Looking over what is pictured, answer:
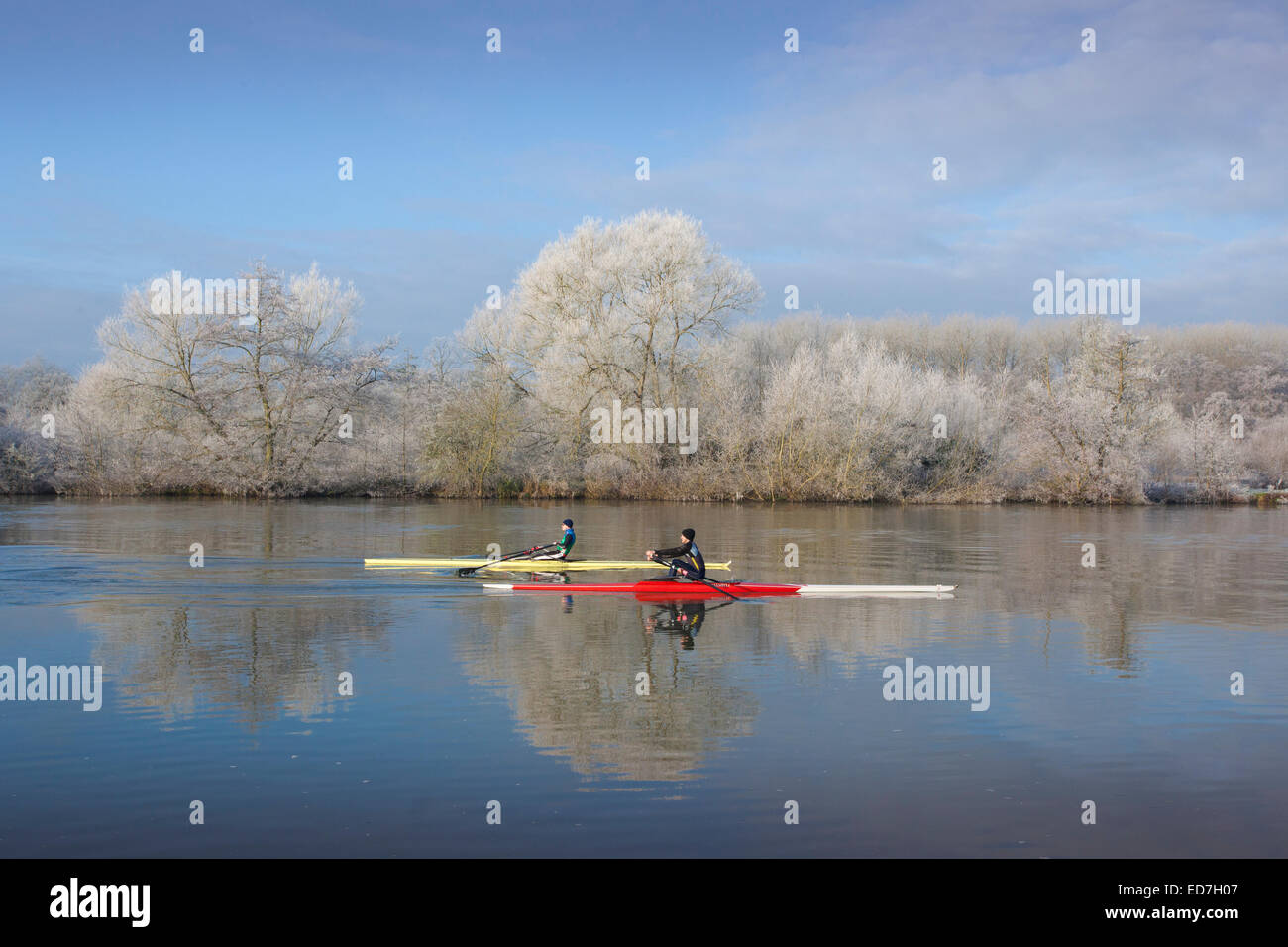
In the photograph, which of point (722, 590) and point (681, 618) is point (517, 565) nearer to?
point (722, 590)

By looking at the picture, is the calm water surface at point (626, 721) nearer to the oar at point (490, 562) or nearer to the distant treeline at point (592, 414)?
the oar at point (490, 562)

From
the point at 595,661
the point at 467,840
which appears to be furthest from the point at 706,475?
the point at 467,840

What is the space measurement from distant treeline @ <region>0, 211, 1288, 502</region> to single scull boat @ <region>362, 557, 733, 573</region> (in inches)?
967

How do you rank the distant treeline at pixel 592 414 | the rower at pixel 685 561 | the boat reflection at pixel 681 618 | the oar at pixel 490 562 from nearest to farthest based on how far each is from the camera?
the boat reflection at pixel 681 618
the rower at pixel 685 561
the oar at pixel 490 562
the distant treeline at pixel 592 414

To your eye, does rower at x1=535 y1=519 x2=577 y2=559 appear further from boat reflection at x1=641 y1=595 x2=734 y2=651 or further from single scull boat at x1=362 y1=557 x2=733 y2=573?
boat reflection at x1=641 y1=595 x2=734 y2=651

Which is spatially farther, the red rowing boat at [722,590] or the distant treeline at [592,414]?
the distant treeline at [592,414]

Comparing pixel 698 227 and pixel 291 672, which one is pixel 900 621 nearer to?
pixel 291 672

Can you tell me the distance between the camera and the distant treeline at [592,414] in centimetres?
4209

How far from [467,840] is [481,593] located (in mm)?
10173

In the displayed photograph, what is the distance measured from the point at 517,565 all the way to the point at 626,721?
32.1 ft

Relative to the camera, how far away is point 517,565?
18438 mm

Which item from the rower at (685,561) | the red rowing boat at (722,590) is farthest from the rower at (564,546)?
the rower at (685,561)

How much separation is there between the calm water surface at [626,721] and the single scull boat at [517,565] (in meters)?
0.82

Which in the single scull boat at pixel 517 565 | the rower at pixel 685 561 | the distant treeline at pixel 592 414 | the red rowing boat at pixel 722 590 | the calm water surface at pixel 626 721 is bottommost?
the calm water surface at pixel 626 721
